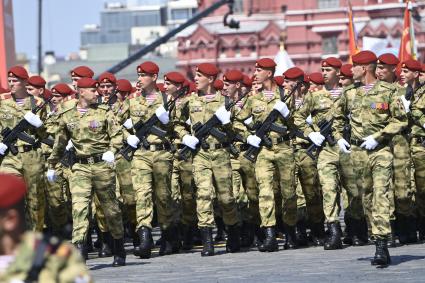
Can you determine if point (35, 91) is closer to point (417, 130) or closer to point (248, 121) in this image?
point (248, 121)

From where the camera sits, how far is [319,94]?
15.9m

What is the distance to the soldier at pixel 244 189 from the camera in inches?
622

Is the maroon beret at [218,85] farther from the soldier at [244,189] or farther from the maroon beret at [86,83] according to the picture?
the maroon beret at [86,83]

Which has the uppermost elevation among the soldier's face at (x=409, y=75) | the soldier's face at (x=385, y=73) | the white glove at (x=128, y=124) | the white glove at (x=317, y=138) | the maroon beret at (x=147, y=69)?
the maroon beret at (x=147, y=69)

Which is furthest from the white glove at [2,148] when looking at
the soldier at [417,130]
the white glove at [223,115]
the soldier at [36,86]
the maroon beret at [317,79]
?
the soldier at [417,130]

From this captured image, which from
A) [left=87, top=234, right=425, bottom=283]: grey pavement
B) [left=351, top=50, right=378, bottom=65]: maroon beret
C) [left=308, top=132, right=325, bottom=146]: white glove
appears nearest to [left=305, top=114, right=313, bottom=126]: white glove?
[left=308, top=132, right=325, bottom=146]: white glove

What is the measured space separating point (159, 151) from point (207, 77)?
3.01 feet

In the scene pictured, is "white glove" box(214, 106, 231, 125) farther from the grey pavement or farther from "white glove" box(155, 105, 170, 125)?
the grey pavement

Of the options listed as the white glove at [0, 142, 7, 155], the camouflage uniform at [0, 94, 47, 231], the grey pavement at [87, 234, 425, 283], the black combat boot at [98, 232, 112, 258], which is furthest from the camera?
the black combat boot at [98, 232, 112, 258]

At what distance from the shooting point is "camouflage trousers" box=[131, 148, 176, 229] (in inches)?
575

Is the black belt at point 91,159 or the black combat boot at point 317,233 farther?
the black combat boot at point 317,233

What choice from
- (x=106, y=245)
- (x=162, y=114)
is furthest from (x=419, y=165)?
(x=106, y=245)

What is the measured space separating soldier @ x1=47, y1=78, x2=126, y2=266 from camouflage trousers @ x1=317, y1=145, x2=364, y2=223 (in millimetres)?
2503

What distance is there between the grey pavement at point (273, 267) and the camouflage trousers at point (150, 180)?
0.48 metres
